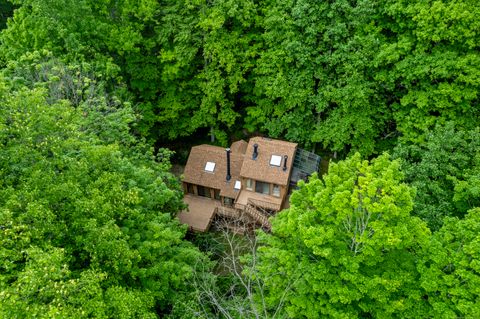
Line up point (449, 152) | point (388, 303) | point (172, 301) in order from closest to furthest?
point (388, 303)
point (172, 301)
point (449, 152)

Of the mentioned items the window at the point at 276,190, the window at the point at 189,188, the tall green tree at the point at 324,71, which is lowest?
the window at the point at 189,188

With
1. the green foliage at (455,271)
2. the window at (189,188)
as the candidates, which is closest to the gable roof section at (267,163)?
the window at (189,188)

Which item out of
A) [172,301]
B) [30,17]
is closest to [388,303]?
[172,301]

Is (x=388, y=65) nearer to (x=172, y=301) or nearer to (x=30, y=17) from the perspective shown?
(x=172, y=301)

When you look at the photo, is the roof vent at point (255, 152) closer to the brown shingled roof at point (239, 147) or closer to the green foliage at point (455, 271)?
the brown shingled roof at point (239, 147)

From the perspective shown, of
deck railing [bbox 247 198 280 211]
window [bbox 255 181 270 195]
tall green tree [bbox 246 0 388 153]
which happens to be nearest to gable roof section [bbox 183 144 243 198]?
deck railing [bbox 247 198 280 211]

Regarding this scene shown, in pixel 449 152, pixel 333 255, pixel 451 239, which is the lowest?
pixel 333 255
